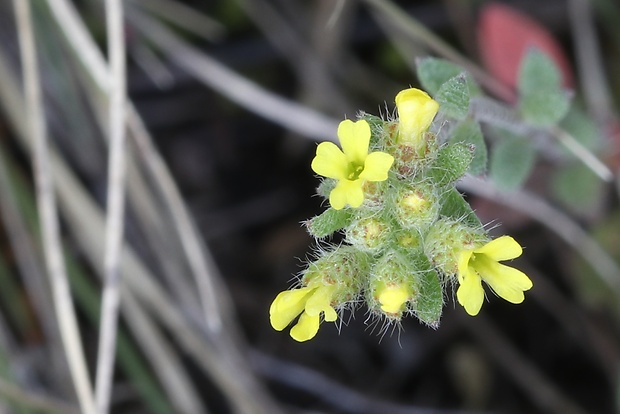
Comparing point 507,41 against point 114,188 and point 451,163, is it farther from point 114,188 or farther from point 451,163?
point 114,188

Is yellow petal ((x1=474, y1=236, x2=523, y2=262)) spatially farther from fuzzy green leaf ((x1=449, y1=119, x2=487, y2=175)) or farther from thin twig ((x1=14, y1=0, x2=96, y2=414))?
thin twig ((x1=14, y1=0, x2=96, y2=414))

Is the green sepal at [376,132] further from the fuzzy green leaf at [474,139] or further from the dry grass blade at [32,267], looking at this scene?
the dry grass blade at [32,267]

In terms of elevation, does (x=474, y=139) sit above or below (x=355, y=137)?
above

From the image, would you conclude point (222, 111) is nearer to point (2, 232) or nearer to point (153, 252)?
point (153, 252)

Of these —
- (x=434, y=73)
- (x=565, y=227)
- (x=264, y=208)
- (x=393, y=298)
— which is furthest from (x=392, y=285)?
(x=264, y=208)

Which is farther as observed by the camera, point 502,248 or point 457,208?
point 457,208

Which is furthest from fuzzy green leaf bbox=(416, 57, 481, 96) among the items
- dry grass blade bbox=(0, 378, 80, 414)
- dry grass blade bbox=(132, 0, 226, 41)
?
dry grass blade bbox=(0, 378, 80, 414)

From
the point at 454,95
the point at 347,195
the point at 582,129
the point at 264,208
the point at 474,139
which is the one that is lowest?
the point at 347,195
